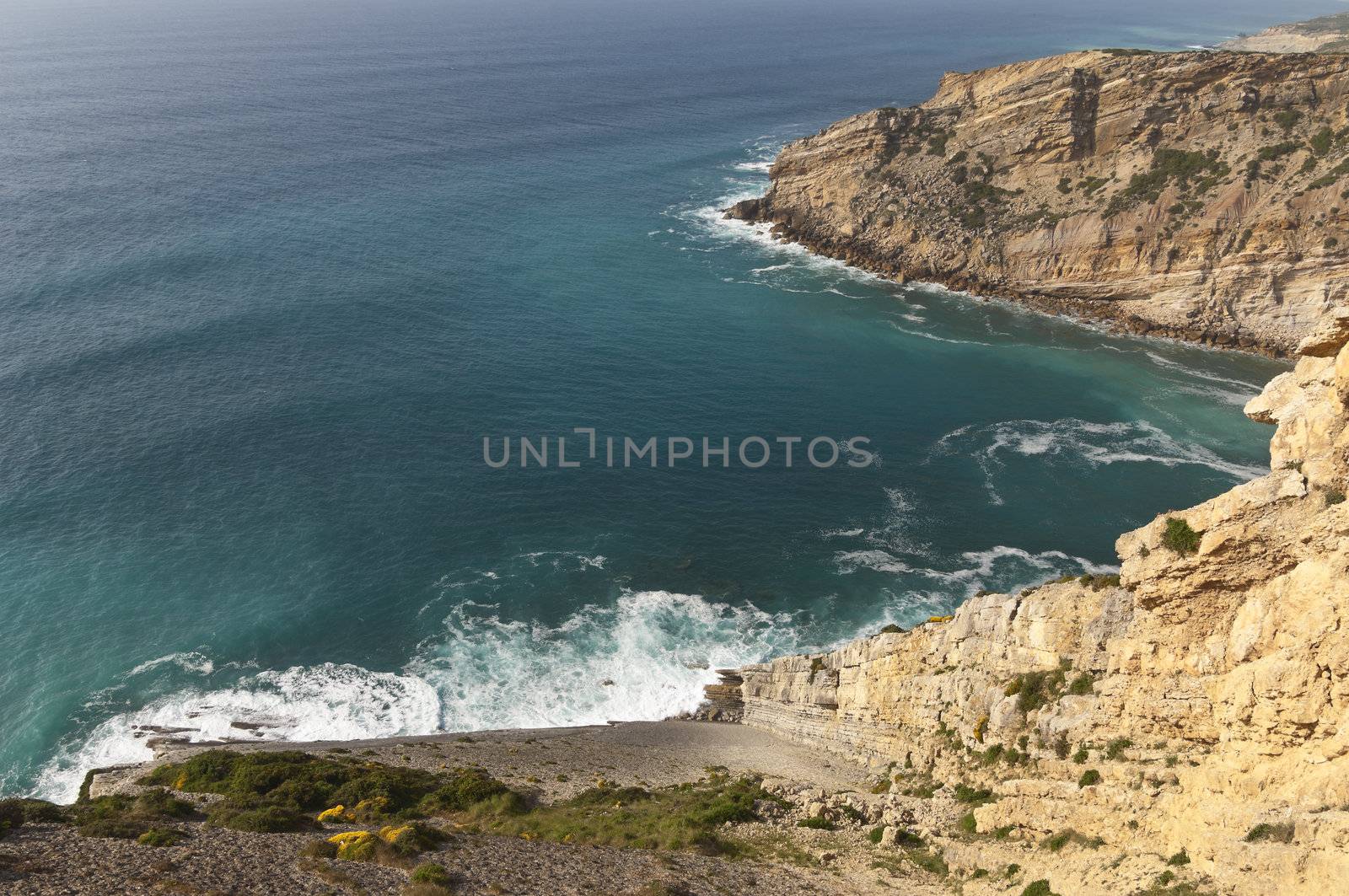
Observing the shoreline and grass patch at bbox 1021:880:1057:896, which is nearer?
grass patch at bbox 1021:880:1057:896

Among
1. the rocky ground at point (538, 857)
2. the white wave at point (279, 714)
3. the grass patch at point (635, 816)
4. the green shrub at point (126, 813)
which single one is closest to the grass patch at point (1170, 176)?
the rocky ground at point (538, 857)

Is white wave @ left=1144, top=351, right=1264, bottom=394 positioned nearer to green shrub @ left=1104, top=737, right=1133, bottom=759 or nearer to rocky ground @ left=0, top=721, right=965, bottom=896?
rocky ground @ left=0, top=721, right=965, bottom=896

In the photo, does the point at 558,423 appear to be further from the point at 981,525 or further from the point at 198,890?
the point at 198,890

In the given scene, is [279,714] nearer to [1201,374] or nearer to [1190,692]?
[1190,692]

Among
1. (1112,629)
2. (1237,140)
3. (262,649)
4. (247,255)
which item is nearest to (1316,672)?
(1112,629)

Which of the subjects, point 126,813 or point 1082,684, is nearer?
point 1082,684

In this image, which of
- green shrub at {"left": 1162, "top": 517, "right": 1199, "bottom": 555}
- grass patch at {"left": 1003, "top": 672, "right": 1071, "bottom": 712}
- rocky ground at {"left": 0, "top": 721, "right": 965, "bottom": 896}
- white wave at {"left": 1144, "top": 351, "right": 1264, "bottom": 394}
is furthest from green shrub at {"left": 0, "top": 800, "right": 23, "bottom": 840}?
white wave at {"left": 1144, "top": 351, "right": 1264, "bottom": 394}

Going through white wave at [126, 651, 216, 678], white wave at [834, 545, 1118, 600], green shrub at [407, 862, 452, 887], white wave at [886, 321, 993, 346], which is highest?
white wave at [886, 321, 993, 346]

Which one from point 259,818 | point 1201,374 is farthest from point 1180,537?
point 1201,374
